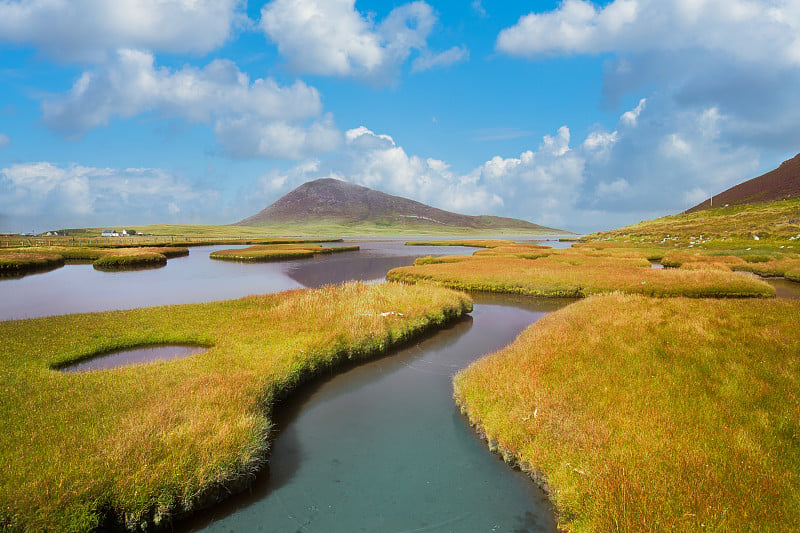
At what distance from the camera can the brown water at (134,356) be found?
15.1 meters

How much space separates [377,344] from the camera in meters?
19.1

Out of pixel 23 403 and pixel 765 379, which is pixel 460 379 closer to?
pixel 765 379

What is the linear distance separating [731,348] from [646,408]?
5.89 m

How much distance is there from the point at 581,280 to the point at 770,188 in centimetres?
15618

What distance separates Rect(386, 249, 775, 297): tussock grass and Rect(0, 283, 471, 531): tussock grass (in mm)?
18020

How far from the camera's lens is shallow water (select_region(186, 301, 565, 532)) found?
8.33 meters

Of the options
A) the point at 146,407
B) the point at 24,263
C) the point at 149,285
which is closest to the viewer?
the point at 146,407

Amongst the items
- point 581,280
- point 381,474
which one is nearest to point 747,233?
point 581,280

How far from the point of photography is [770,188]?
137000mm

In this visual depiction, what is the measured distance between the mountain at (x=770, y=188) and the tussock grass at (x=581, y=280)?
422ft

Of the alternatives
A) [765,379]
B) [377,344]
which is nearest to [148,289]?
[377,344]

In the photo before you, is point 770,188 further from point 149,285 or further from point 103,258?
point 103,258

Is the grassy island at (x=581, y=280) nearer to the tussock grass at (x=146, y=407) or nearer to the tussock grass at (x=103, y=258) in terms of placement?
the tussock grass at (x=146, y=407)

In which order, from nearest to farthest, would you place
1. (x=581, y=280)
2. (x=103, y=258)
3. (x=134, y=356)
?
(x=134, y=356)
(x=581, y=280)
(x=103, y=258)
